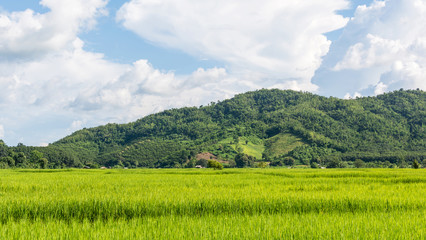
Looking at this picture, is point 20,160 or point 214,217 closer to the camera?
point 214,217

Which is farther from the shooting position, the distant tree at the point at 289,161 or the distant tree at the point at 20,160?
the distant tree at the point at 289,161

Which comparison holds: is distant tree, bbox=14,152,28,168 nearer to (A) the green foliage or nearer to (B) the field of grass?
(A) the green foliage

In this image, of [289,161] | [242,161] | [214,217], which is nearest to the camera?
[214,217]

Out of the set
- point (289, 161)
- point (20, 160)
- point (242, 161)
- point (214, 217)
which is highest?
point (214, 217)

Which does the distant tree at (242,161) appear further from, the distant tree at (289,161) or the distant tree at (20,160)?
the distant tree at (20,160)

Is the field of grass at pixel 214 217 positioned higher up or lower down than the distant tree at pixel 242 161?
higher up

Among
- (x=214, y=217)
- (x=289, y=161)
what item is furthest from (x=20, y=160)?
(x=214, y=217)

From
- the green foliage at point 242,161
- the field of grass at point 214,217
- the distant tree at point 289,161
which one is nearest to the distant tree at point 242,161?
the green foliage at point 242,161

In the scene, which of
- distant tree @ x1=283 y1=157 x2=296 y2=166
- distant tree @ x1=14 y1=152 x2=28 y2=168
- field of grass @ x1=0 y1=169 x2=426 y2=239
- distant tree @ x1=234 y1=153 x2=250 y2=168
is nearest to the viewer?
field of grass @ x1=0 y1=169 x2=426 y2=239

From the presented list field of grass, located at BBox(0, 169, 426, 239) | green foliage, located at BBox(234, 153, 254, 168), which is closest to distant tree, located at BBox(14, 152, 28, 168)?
green foliage, located at BBox(234, 153, 254, 168)

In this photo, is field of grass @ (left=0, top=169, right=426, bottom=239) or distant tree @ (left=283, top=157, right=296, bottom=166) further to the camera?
distant tree @ (left=283, top=157, right=296, bottom=166)

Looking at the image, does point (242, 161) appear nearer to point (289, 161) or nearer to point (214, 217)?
point (289, 161)

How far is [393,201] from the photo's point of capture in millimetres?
10391

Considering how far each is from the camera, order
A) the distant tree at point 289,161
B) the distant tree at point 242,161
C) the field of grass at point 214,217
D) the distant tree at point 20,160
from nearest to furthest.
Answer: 1. the field of grass at point 214,217
2. the distant tree at point 20,160
3. the distant tree at point 242,161
4. the distant tree at point 289,161
